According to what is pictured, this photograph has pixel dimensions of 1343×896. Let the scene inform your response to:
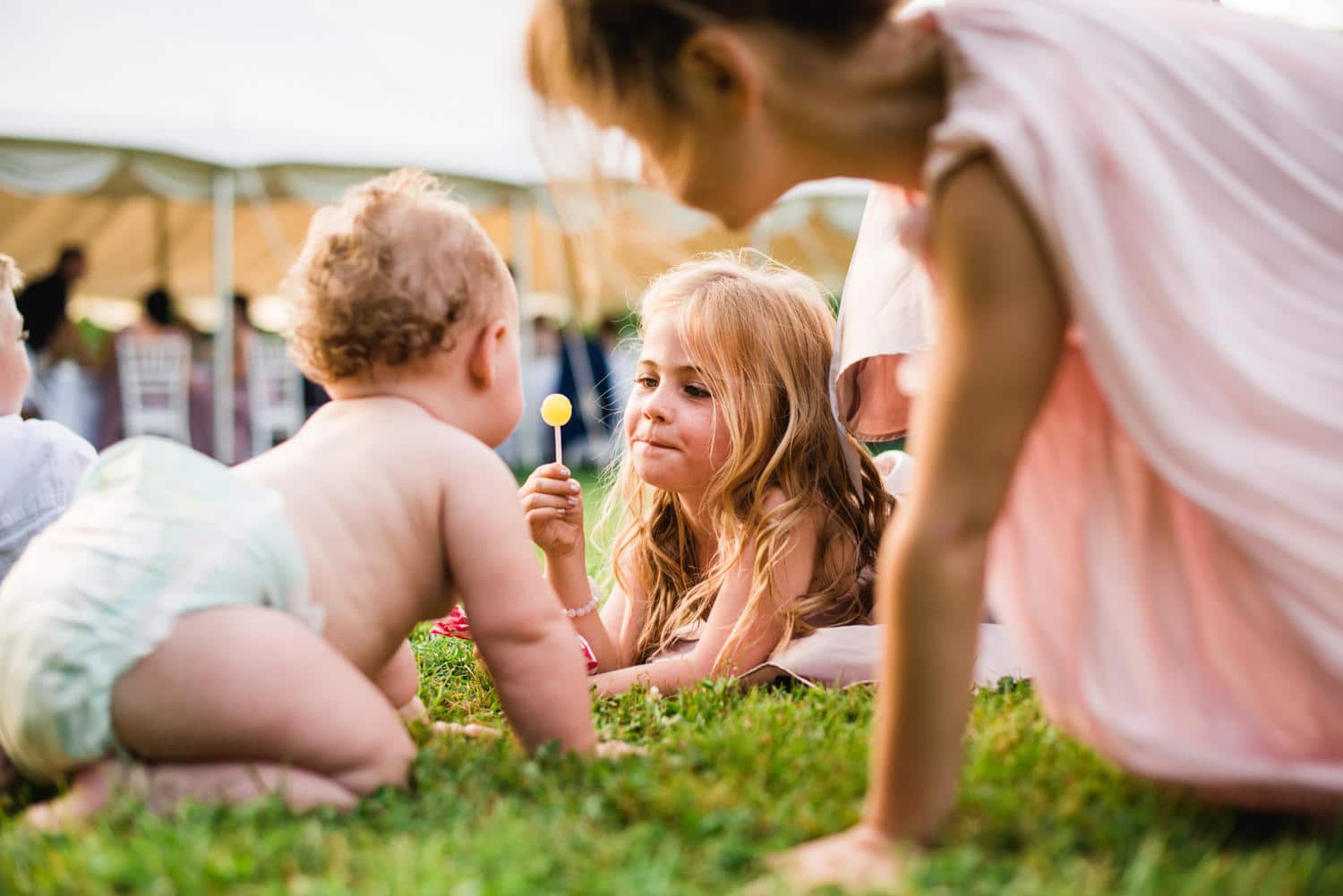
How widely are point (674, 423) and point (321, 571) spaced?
1.06 meters

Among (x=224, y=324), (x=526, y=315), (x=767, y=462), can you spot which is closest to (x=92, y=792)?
(x=767, y=462)

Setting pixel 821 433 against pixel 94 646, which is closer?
pixel 94 646

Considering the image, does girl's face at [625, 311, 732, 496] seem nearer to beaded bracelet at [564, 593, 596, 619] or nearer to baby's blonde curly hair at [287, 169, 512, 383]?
beaded bracelet at [564, 593, 596, 619]

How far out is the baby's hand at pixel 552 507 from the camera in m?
2.19

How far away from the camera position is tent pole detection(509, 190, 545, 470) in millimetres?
10195

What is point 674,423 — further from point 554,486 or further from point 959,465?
point 959,465

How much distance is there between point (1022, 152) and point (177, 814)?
1.13 metres

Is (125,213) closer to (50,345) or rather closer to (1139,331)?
(50,345)

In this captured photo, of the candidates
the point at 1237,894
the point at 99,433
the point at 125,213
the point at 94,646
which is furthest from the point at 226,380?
the point at 1237,894

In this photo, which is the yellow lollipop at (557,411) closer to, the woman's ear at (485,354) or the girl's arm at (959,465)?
the woman's ear at (485,354)

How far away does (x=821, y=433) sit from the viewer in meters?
2.46

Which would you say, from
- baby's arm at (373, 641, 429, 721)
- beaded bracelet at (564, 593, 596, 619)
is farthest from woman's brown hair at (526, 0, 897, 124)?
beaded bracelet at (564, 593, 596, 619)

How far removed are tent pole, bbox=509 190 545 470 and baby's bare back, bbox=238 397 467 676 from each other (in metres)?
8.55

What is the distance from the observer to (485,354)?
167 centimetres
